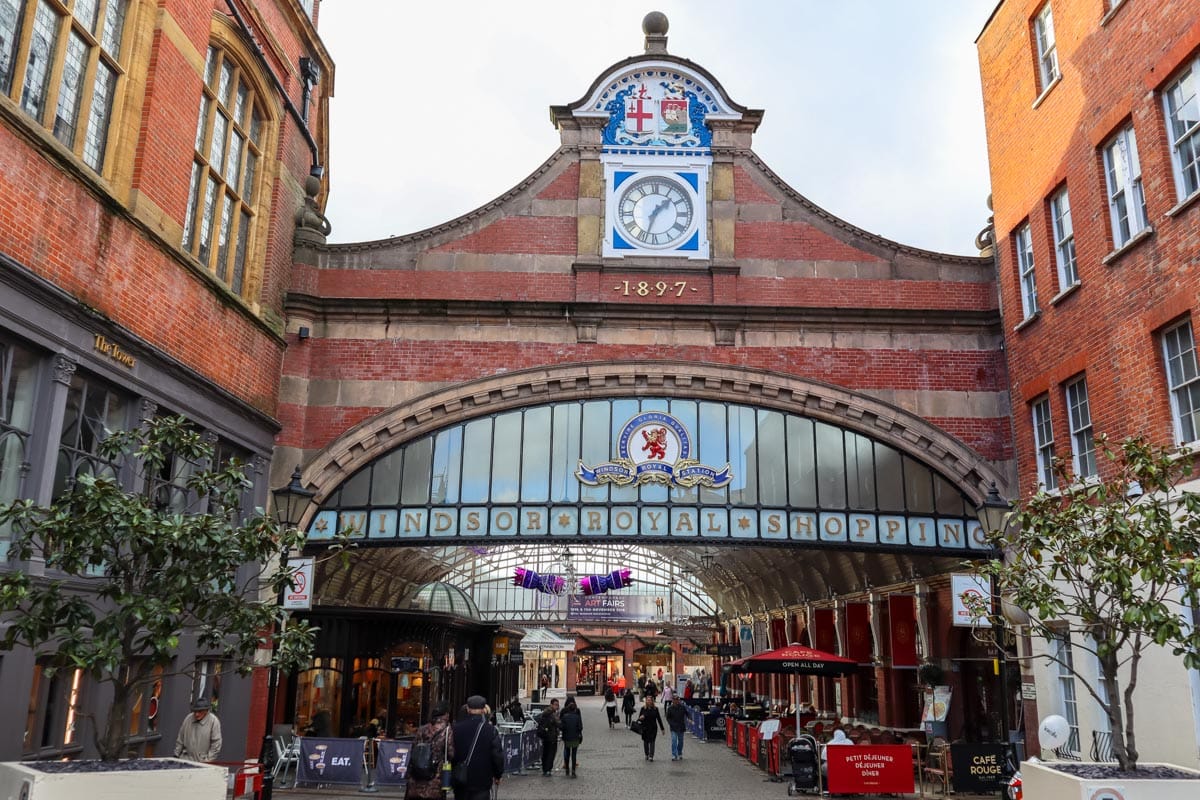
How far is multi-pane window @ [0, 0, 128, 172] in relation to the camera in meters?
11.0

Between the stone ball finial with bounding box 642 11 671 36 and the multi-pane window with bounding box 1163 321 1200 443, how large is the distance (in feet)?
40.4

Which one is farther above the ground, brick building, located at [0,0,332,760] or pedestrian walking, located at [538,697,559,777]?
brick building, located at [0,0,332,760]

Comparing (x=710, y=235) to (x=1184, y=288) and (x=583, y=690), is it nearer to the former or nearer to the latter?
(x=1184, y=288)

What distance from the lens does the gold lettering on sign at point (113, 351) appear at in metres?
12.2

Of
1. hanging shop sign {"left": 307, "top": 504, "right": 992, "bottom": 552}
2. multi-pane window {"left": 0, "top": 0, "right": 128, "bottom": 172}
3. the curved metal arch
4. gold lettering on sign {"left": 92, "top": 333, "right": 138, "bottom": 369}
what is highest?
multi-pane window {"left": 0, "top": 0, "right": 128, "bottom": 172}

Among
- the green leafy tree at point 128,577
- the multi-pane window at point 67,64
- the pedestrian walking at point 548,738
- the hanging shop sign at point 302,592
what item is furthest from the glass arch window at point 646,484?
the green leafy tree at point 128,577

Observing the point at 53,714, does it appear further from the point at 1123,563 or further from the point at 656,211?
the point at 656,211

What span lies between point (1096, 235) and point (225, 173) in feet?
47.1

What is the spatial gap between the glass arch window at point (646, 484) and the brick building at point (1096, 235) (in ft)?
8.48

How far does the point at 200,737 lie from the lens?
41.8ft

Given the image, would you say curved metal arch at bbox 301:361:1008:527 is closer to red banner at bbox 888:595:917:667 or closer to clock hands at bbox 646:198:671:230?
clock hands at bbox 646:198:671:230

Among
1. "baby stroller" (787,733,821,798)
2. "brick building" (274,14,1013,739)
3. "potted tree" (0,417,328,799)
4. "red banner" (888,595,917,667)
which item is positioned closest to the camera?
"potted tree" (0,417,328,799)

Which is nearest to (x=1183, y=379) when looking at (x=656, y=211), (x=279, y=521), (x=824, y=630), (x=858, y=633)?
(x=656, y=211)

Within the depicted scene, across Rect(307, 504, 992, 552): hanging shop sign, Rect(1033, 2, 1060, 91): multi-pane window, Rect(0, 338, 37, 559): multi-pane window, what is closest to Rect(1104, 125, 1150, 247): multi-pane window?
Rect(1033, 2, 1060, 91): multi-pane window
